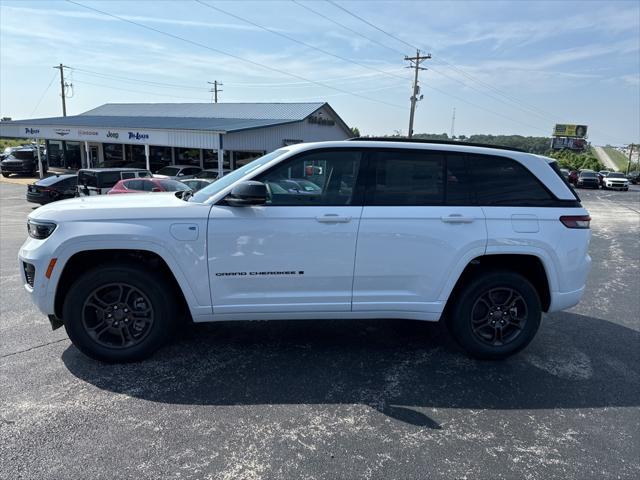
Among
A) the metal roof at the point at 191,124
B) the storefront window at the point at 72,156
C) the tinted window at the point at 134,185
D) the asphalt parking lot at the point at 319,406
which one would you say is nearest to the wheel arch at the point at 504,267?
the asphalt parking lot at the point at 319,406

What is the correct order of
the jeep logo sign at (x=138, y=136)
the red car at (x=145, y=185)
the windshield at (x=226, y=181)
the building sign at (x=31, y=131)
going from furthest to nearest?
the building sign at (x=31, y=131) < the jeep logo sign at (x=138, y=136) < the red car at (x=145, y=185) < the windshield at (x=226, y=181)

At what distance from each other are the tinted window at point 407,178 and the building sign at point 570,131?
11966 centimetres

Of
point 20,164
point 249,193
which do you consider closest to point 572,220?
point 249,193

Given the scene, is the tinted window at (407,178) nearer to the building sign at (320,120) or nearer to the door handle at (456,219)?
the door handle at (456,219)

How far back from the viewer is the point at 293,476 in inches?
100.0

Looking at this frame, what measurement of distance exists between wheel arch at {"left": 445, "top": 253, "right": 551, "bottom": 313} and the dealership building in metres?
21.3

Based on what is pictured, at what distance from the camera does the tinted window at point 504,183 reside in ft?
12.7

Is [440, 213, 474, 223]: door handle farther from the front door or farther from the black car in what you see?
the black car

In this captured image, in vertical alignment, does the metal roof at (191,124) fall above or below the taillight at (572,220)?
above

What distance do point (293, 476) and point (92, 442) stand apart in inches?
50.8

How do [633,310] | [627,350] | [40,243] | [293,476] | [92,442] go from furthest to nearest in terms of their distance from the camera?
[633,310] < [627,350] < [40,243] < [92,442] < [293,476]

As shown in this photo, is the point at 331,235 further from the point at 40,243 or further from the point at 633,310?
the point at 633,310

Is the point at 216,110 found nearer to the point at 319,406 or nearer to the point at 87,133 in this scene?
the point at 87,133

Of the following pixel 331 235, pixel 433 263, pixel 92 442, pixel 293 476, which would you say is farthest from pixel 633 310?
pixel 92 442
